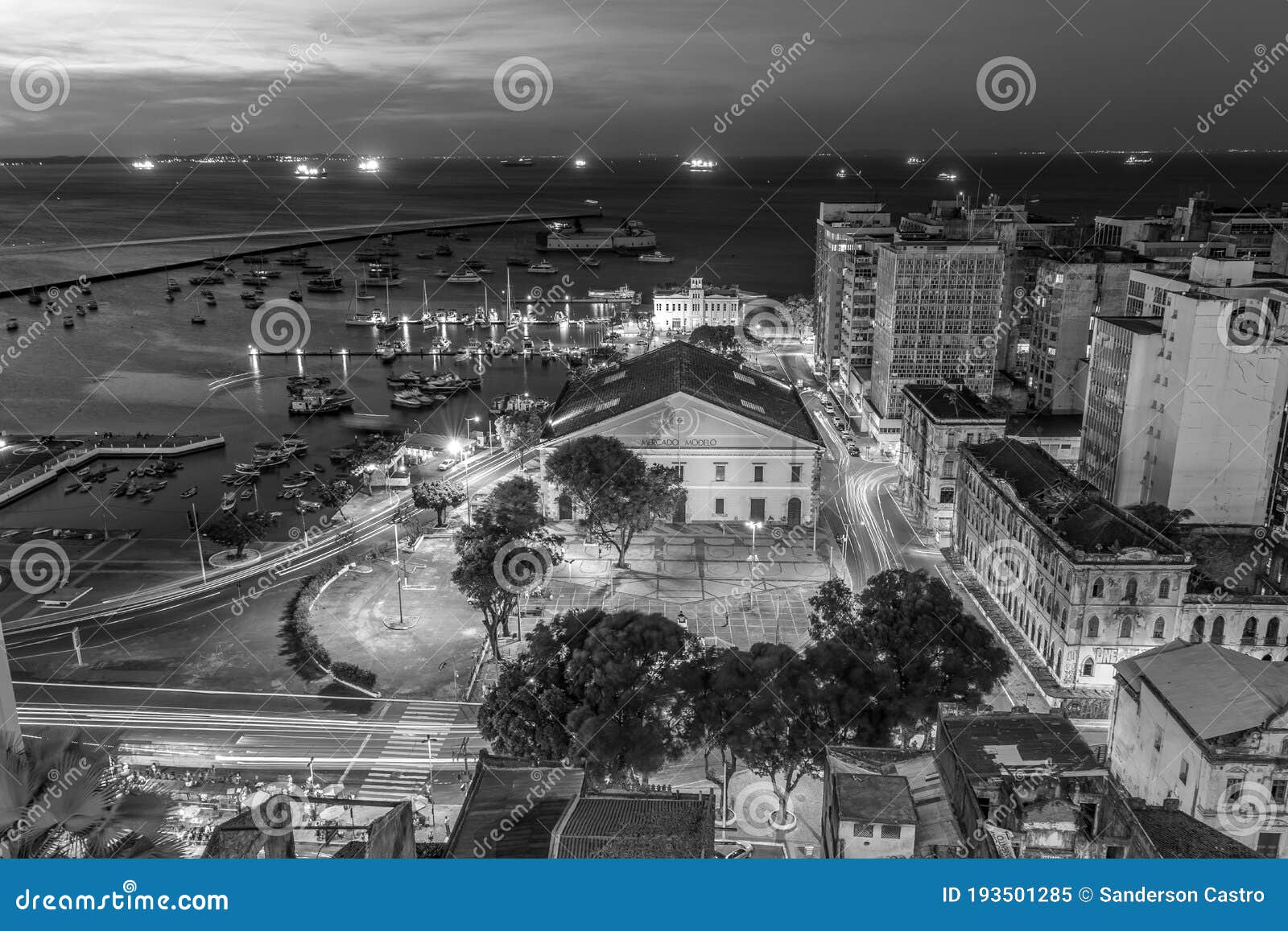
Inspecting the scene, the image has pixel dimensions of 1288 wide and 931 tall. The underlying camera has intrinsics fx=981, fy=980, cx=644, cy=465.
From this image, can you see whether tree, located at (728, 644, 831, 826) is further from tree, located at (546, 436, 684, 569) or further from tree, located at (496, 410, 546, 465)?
tree, located at (496, 410, 546, 465)

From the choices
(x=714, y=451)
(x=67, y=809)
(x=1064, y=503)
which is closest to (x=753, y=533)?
(x=714, y=451)

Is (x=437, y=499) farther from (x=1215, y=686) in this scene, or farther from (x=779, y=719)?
(x=1215, y=686)

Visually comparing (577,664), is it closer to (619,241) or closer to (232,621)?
(232,621)

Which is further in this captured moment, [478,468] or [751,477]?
[478,468]

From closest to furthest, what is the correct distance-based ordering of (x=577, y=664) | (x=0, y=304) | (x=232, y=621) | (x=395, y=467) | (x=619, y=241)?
(x=577, y=664) → (x=232, y=621) → (x=395, y=467) → (x=0, y=304) → (x=619, y=241)

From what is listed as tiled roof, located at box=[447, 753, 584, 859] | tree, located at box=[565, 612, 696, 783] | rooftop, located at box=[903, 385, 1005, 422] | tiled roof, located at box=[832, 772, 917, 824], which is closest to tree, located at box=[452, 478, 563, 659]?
tree, located at box=[565, 612, 696, 783]

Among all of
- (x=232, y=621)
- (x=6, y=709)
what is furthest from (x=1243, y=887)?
(x=232, y=621)
